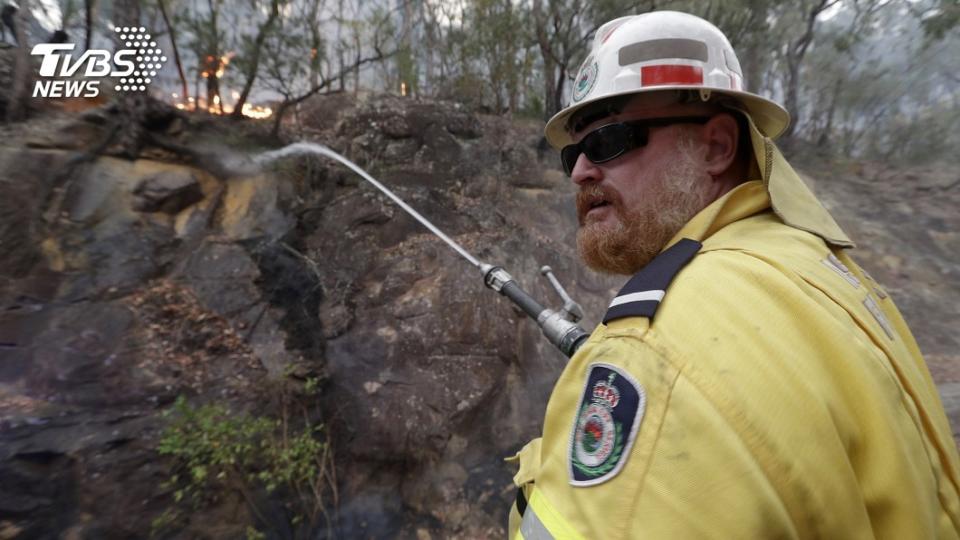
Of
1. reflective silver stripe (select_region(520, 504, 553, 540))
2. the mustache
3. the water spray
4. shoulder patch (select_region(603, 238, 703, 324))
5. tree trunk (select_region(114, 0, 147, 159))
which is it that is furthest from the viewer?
tree trunk (select_region(114, 0, 147, 159))

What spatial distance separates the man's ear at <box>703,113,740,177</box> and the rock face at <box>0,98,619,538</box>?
12.4ft

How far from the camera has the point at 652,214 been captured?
1.43 meters

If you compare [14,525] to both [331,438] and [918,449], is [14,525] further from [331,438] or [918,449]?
[918,449]

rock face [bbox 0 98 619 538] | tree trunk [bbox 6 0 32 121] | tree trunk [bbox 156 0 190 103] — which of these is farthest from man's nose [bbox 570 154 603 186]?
tree trunk [bbox 6 0 32 121]

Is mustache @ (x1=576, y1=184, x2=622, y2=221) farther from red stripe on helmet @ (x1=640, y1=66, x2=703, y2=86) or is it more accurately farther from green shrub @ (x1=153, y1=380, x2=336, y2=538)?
green shrub @ (x1=153, y1=380, x2=336, y2=538)

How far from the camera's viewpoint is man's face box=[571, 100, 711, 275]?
1.43m

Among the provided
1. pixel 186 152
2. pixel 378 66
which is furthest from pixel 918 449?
pixel 378 66

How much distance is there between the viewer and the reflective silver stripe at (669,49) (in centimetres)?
151

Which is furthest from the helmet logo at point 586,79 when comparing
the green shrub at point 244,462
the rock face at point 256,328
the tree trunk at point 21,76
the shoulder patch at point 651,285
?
the tree trunk at point 21,76

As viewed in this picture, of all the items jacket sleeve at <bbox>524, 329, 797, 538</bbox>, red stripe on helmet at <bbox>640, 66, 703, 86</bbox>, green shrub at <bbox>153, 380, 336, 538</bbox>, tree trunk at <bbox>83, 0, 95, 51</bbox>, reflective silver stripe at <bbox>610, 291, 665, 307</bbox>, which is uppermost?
tree trunk at <bbox>83, 0, 95, 51</bbox>

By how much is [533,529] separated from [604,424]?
24 centimetres

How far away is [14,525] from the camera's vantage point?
10.7ft

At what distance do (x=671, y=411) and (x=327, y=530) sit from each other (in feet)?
13.8

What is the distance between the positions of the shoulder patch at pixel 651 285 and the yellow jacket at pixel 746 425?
12mm
